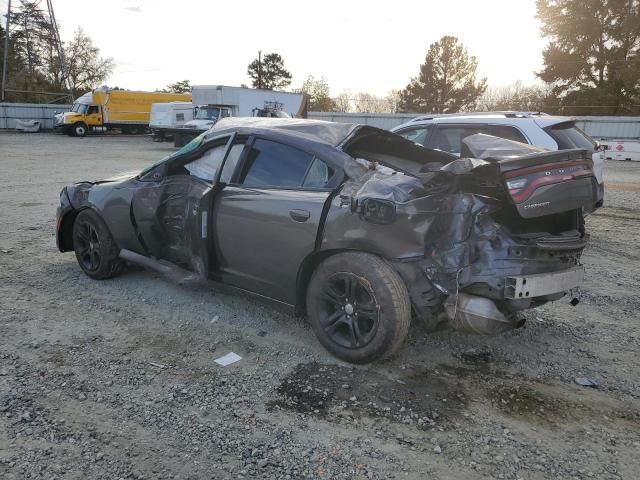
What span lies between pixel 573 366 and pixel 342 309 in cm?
170

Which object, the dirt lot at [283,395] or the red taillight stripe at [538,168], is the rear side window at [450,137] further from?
the red taillight stripe at [538,168]

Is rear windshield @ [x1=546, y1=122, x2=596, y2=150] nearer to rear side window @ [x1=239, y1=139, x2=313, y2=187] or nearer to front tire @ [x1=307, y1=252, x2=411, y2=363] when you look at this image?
rear side window @ [x1=239, y1=139, x2=313, y2=187]

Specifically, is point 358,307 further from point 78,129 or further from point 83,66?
point 83,66

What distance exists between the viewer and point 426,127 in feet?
24.9

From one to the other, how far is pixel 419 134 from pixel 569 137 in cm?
205

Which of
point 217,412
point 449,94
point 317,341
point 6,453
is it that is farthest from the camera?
point 449,94

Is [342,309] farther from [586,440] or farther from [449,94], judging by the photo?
[449,94]

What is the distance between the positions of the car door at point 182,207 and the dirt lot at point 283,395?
1.66 feet

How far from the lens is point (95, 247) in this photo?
5172 millimetres

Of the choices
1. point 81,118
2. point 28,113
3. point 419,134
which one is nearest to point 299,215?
point 419,134

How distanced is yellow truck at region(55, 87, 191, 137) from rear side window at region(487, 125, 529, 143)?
32126 millimetres

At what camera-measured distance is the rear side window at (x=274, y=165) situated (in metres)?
3.85

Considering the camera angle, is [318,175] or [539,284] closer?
[539,284]

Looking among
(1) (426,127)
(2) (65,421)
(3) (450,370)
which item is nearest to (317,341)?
(3) (450,370)
